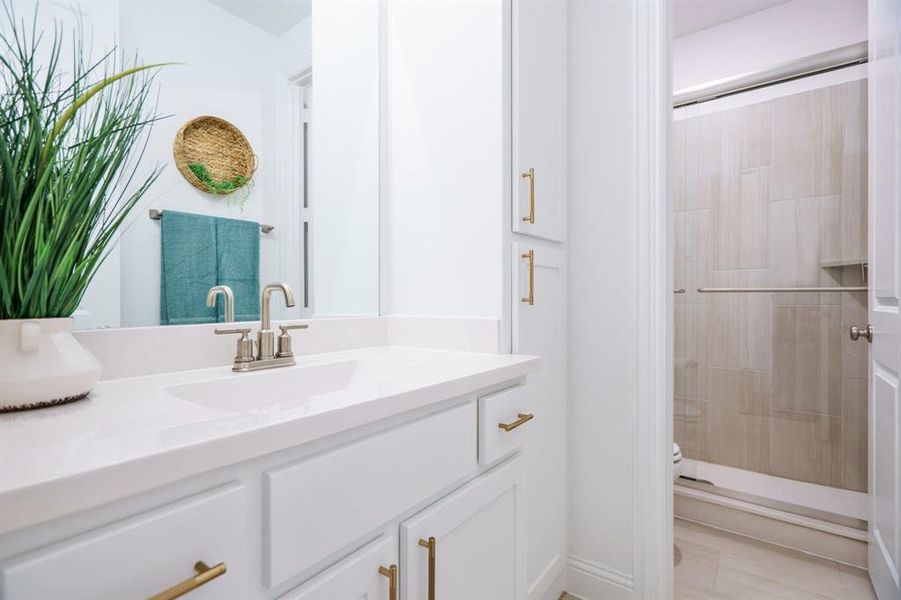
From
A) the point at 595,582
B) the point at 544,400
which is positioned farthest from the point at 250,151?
the point at 595,582

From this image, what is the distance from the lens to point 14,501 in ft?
1.08

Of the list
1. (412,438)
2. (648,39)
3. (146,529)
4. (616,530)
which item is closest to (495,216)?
(412,438)

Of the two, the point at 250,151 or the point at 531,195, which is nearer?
the point at 250,151

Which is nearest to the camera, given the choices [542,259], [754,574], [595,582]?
[542,259]

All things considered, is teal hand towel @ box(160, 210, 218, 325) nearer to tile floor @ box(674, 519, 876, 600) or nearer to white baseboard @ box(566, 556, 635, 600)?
white baseboard @ box(566, 556, 635, 600)

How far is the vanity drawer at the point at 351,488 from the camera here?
521mm

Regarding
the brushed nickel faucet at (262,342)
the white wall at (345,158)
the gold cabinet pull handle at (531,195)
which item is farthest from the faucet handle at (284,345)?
the gold cabinet pull handle at (531,195)

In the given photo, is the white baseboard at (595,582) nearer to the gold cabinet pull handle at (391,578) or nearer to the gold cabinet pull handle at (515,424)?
the gold cabinet pull handle at (515,424)

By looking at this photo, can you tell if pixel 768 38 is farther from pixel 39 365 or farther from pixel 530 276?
pixel 39 365

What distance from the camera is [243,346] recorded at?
0.91 meters

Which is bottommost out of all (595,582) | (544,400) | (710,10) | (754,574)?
(754,574)

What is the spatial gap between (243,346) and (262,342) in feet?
0.15

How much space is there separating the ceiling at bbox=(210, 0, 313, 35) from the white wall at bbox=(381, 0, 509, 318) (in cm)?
31

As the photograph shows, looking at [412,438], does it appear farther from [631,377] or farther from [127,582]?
[631,377]
